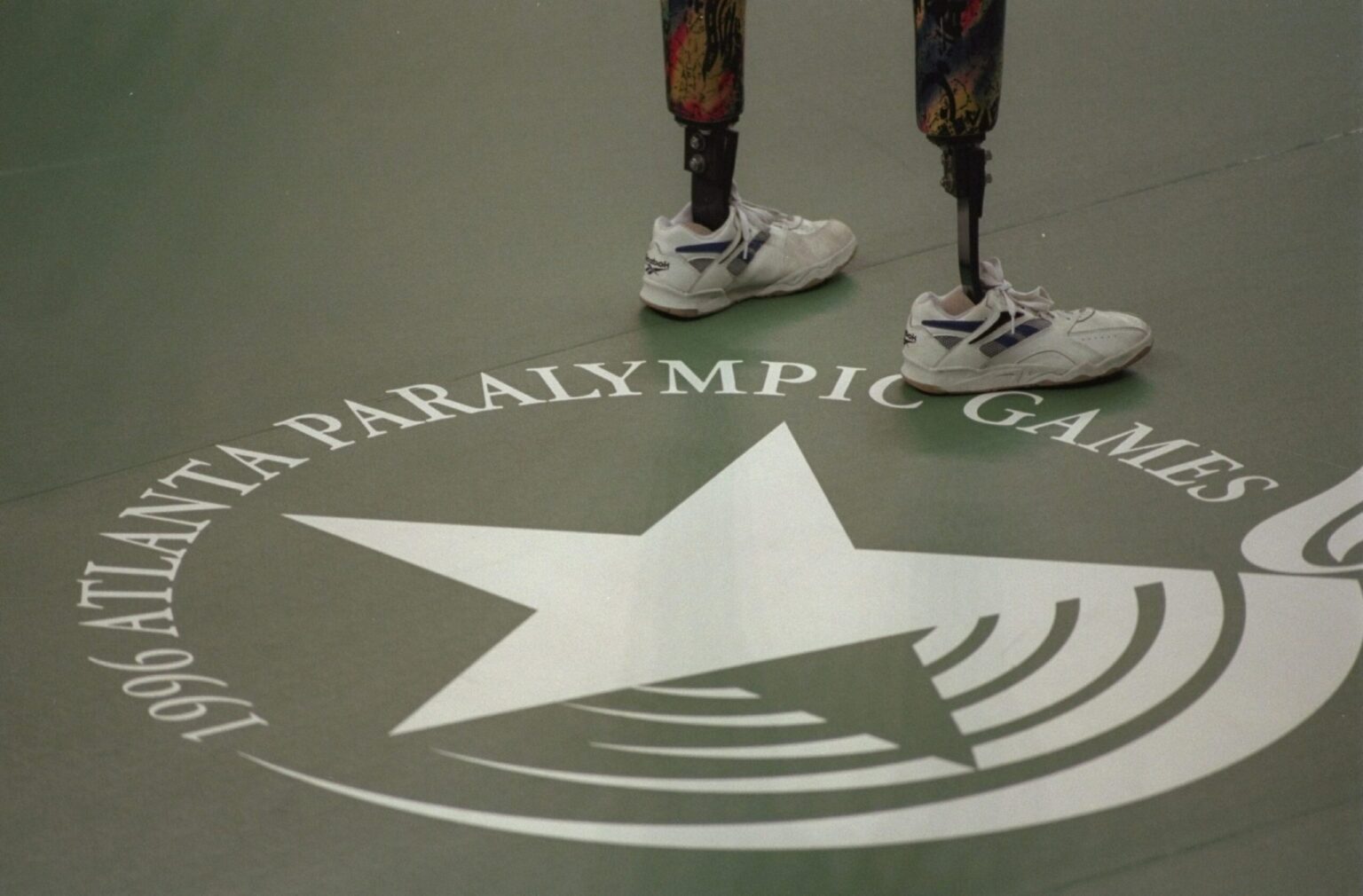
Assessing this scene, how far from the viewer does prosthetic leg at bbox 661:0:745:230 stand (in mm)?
2576

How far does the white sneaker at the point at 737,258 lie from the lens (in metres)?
2.61

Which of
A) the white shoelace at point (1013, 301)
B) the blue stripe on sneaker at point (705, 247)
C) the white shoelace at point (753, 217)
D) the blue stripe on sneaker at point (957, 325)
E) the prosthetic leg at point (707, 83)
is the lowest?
the blue stripe on sneaker at point (957, 325)

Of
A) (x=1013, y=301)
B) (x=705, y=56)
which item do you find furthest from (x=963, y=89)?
(x=705, y=56)

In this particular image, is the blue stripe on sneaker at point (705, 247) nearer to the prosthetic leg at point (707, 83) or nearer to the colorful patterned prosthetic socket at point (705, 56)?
the prosthetic leg at point (707, 83)

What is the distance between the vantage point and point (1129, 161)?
123 inches

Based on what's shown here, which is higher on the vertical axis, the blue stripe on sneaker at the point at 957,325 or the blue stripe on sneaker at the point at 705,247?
the blue stripe on sneaker at the point at 705,247

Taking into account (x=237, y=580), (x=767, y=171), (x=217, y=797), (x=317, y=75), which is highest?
(x=317, y=75)

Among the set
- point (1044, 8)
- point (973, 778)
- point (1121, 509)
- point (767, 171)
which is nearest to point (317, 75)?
point (767, 171)

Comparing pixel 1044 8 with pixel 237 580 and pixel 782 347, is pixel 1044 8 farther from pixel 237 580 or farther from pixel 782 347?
pixel 237 580

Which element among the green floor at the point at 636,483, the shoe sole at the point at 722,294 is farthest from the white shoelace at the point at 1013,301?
the shoe sole at the point at 722,294

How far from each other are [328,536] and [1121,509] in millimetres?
870

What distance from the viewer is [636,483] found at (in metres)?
2.08

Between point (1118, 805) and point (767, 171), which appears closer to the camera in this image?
point (1118, 805)

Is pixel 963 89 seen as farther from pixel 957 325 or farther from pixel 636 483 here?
pixel 636 483
